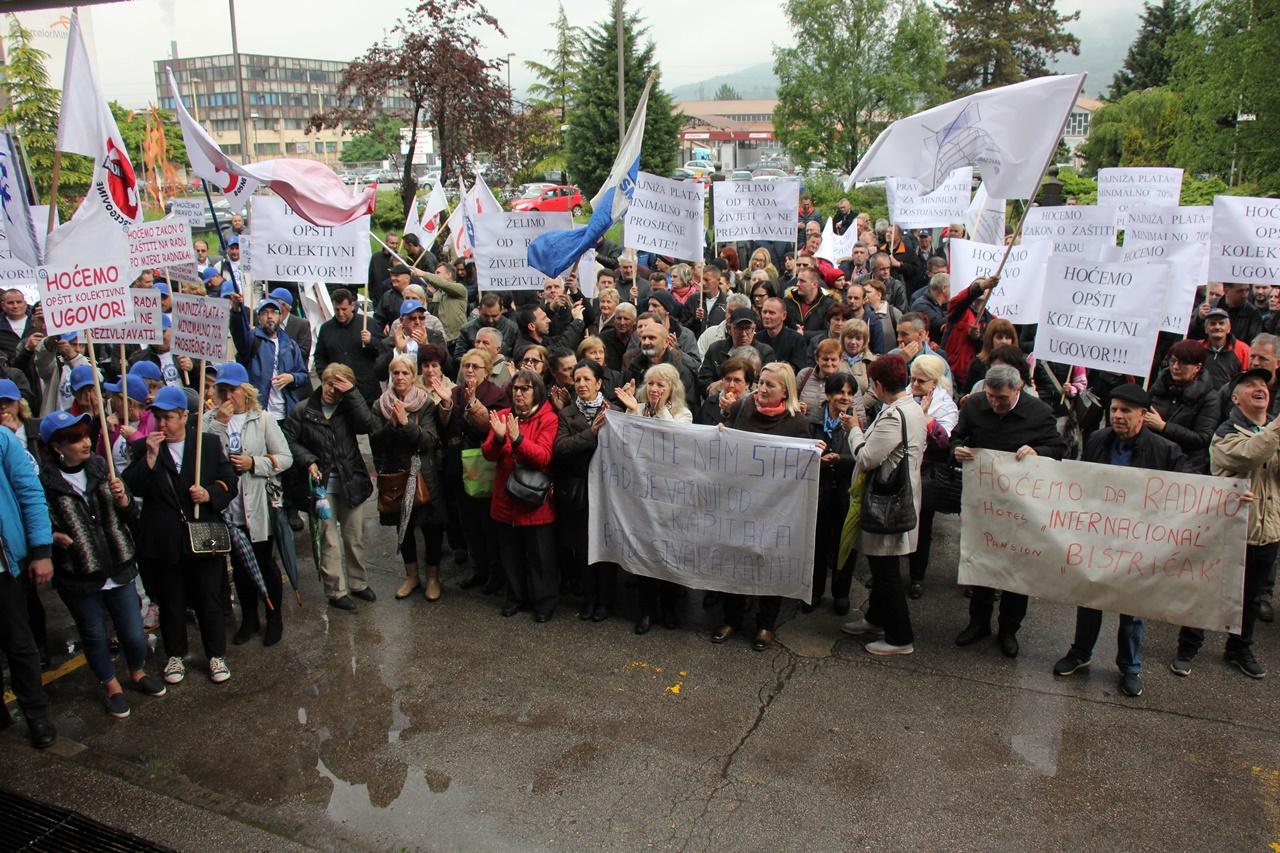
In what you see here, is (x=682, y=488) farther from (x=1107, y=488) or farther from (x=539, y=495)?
(x=1107, y=488)

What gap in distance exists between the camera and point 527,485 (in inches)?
261

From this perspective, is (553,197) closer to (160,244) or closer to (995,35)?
(160,244)

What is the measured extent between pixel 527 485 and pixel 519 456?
0.20m

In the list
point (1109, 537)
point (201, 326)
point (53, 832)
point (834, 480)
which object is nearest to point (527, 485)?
point (834, 480)

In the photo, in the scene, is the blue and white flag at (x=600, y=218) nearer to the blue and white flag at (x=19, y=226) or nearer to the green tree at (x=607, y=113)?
the blue and white flag at (x=19, y=226)

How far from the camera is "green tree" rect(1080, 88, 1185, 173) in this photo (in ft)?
111

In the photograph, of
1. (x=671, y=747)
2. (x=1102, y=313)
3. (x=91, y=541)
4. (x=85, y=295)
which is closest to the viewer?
(x=671, y=747)

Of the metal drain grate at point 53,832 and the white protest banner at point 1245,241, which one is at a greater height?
the white protest banner at point 1245,241

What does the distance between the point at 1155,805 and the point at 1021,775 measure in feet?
1.97

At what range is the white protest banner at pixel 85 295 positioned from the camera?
19.5 ft

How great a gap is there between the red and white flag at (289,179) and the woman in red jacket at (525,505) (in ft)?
10.00

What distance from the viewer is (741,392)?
701cm

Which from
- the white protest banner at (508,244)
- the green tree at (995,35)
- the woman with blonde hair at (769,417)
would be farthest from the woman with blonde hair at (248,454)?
the green tree at (995,35)

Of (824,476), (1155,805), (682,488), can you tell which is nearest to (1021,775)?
(1155,805)
